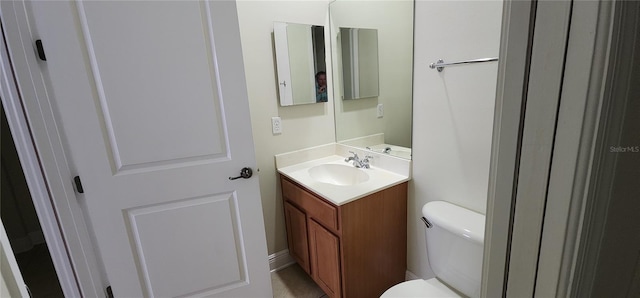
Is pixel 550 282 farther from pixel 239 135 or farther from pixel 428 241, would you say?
pixel 239 135

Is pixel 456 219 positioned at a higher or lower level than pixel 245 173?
lower

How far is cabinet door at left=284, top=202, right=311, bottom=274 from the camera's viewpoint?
174cm

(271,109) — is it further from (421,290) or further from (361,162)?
(421,290)

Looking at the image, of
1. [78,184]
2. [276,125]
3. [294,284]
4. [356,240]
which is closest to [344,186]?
[356,240]

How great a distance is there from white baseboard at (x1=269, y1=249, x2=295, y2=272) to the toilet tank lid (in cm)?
120

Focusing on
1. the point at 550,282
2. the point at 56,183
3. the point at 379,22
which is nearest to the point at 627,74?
the point at 550,282

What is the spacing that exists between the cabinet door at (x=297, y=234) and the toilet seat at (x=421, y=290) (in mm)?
680

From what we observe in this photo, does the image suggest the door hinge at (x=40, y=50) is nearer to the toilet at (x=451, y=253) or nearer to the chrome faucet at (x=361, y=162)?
the chrome faucet at (x=361, y=162)

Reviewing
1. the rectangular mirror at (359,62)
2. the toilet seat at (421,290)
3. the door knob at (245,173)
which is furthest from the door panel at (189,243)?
the rectangular mirror at (359,62)

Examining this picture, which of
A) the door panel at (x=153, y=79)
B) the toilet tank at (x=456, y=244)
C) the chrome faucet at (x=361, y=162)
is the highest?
the door panel at (x=153, y=79)

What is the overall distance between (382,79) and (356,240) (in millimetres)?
991

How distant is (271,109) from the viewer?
5.94ft

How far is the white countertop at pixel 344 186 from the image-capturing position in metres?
1.36

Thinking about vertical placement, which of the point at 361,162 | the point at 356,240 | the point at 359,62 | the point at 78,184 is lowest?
the point at 356,240
